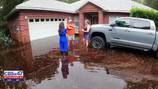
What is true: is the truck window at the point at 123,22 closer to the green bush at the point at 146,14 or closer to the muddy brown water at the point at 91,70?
the muddy brown water at the point at 91,70

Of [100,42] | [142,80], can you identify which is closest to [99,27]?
[100,42]

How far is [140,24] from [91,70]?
13.3 ft

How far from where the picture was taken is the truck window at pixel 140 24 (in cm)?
1071

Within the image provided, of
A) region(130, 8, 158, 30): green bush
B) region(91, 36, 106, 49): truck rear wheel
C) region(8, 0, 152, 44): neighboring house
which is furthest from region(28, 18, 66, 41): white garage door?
region(130, 8, 158, 30): green bush

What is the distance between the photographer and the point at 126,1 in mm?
28000

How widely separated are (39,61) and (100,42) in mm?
Result: 3904

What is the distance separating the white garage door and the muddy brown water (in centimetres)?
774

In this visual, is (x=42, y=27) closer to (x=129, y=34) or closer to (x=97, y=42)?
(x=97, y=42)

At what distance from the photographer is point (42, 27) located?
65.2ft

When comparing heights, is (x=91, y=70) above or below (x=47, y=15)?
below

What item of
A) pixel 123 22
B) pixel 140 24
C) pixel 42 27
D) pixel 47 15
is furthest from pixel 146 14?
pixel 42 27

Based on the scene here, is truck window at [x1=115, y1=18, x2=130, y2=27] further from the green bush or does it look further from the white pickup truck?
the green bush

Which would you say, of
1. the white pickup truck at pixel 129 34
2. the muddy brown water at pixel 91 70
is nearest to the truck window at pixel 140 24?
the white pickup truck at pixel 129 34

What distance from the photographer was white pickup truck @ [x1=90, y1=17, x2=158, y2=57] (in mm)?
10438
